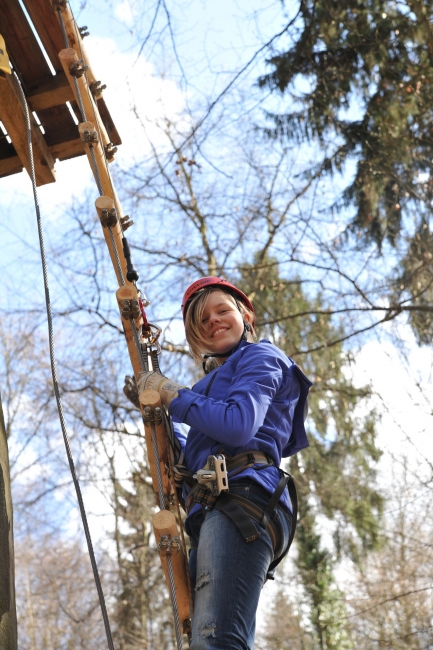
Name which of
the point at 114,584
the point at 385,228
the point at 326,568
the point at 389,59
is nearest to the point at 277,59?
the point at 389,59

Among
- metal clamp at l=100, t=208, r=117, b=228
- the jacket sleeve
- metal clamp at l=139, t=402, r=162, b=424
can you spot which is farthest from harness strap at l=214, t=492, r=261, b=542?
metal clamp at l=100, t=208, r=117, b=228

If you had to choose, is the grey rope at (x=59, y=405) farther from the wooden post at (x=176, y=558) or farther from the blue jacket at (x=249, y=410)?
the blue jacket at (x=249, y=410)

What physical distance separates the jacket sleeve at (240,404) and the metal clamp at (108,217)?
897 mm

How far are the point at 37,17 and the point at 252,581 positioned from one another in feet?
8.15

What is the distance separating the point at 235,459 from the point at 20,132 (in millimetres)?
1986

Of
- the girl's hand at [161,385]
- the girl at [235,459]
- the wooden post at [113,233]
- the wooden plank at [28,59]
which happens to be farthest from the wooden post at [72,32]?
the girl's hand at [161,385]

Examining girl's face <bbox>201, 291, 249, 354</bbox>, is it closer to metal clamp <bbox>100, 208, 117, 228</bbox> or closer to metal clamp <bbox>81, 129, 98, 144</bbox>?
metal clamp <bbox>100, 208, 117, 228</bbox>

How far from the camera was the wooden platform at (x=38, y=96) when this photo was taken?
3.07 meters

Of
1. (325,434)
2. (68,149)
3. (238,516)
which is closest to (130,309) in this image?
(238,516)

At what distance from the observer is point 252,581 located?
1.92 metres

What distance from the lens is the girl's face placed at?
2498 millimetres

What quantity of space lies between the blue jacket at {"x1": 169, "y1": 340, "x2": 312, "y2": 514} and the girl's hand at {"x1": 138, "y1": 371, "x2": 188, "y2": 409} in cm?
6

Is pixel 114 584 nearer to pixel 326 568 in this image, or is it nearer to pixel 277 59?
pixel 326 568

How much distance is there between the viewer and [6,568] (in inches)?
83.4
